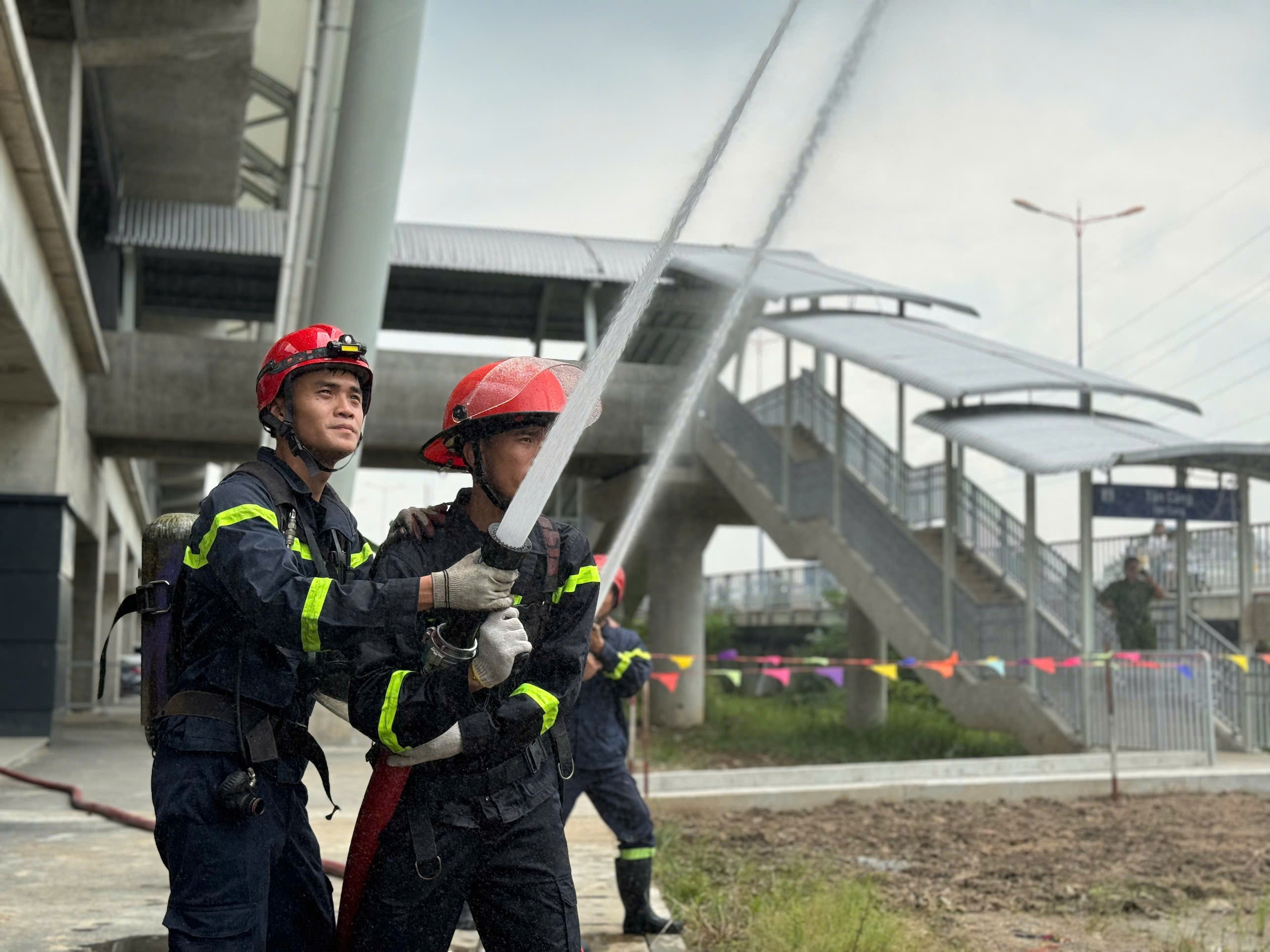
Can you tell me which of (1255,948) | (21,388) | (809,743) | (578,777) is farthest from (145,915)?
(809,743)

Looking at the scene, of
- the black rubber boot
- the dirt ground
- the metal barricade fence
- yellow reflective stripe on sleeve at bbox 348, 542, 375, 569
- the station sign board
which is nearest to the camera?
yellow reflective stripe on sleeve at bbox 348, 542, 375, 569

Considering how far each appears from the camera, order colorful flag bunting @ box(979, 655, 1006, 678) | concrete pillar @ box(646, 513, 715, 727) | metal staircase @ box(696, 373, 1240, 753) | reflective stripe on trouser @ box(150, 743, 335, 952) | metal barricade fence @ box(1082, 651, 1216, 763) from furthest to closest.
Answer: concrete pillar @ box(646, 513, 715, 727) < metal staircase @ box(696, 373, 1240, 753) < colorful flag bunting @ box(979, 655, 1006, 678) < metal barricade fence @ box(1082, 651, 1216, 763) < reflective stripe on trouser @ box(150, 743, 335, 952)

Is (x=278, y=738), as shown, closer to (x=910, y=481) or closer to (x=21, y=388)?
(x=21, y=388)

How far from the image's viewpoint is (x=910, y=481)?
18.9m

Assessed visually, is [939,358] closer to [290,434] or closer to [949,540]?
[949,540]

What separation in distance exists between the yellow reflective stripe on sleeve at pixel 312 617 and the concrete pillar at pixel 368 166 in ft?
30.3

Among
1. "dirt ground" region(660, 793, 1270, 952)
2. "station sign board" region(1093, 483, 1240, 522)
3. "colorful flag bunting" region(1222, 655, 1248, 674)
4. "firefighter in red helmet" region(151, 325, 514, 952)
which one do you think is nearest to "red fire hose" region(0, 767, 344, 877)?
"dirt ground" region(660, 793, 1270, 952)

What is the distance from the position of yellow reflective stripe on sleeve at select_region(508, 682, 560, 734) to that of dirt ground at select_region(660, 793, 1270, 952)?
358cm

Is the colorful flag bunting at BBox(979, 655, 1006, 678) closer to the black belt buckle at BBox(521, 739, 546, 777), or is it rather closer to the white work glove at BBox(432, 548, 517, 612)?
the black belt buckle at BBox(521, 739, 546, 777)

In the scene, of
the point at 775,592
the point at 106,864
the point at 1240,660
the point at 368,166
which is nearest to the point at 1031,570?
the point at 1240,660

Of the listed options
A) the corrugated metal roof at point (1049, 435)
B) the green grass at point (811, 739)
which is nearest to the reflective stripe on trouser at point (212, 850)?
the corrugated metal roof at point (1049, 435)

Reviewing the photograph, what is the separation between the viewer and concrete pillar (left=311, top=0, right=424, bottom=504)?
11.2 meters

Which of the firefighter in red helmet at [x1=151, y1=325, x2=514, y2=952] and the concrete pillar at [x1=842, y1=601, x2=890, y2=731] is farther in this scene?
the concrete pillar at [x1=842, y1=601, x2=890, y2=731]

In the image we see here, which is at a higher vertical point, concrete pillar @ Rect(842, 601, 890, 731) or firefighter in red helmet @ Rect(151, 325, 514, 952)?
firefighter in red helmet @ Rect(151, 325, 514, 952)
